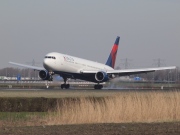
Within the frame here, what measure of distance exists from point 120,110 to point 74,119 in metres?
3.33

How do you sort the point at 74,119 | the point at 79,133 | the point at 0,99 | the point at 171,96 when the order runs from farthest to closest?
the point at 0,99
the point at 171,96
the point at 74,119
the point at 79,133

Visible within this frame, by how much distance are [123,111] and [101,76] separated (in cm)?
4887

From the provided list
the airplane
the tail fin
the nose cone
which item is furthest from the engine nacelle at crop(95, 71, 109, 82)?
the tail fin

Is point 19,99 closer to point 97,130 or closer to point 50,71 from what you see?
point 97,130

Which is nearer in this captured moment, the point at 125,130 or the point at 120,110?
the point at 125,130

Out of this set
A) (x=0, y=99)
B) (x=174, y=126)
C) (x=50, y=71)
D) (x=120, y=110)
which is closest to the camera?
(x=174, y=126)

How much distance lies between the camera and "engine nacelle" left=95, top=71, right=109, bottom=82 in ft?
256

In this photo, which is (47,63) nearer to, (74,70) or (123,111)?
(74,70)

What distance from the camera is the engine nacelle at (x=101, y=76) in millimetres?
78000

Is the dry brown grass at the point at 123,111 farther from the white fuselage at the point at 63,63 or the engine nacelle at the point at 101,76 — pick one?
the engine nacelle at the point at 101,76

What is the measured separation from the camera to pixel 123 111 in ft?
97.7

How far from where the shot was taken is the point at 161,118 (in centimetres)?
2973

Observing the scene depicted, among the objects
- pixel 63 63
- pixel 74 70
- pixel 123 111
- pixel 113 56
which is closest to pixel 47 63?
pixel 63 63

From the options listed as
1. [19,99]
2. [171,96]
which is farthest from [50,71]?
[171,96]
